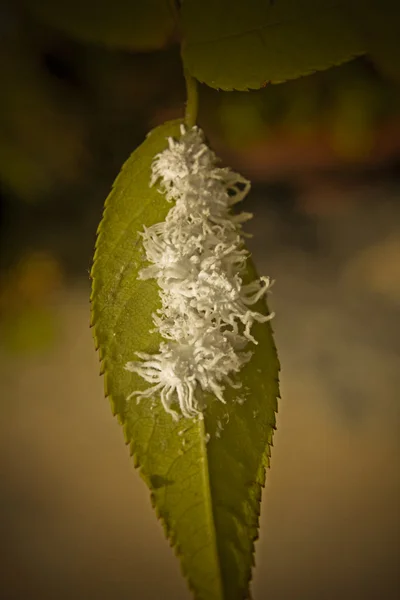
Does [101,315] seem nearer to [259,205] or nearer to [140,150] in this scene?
[140,150]

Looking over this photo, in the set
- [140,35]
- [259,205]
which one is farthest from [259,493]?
[259,205]

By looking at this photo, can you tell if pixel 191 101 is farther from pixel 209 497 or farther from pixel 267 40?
pixel 209 497

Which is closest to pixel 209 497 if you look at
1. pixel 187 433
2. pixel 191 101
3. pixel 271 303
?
pixel 187 433

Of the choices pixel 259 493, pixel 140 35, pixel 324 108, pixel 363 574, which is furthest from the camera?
pixel 324 108

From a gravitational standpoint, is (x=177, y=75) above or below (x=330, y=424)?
above

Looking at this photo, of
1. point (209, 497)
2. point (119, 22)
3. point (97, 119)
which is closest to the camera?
point (209, 497)

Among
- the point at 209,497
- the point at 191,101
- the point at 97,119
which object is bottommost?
the point at 209,497

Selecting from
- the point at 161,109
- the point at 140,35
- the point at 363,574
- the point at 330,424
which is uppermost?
the point at 161,109

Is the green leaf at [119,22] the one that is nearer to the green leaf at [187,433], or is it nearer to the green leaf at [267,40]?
the green leaf at [267,40]
